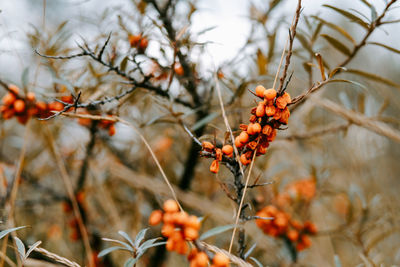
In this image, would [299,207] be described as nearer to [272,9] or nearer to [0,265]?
[272,9]

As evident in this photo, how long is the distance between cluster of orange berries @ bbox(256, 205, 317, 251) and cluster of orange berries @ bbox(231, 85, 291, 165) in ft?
1.40

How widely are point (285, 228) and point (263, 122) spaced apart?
576 millimetres


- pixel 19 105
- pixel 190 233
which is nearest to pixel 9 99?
pixel 19 105

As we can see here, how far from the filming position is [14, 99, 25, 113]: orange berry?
654 mm


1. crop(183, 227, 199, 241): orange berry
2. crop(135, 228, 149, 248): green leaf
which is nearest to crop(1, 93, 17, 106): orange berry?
crop(135, 228, 149, 248): green leaf

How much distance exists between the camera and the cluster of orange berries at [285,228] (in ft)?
2.69

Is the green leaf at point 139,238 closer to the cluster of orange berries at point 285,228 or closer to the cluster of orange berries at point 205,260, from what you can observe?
the cluster of orange berries at point 205,260

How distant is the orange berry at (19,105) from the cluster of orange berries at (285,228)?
2.27 feet

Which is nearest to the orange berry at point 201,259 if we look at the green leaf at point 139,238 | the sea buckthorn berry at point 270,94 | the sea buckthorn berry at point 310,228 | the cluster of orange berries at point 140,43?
the green leaf at point 139,238

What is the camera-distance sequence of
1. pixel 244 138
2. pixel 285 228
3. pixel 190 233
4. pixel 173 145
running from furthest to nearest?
pixel 173 145
pixel 285 228
pixel 244 138
pixel 190 233

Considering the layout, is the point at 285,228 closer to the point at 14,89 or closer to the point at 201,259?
the point at 201,259

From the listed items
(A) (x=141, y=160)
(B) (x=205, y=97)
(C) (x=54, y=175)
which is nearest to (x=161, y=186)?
(A) (x=141, y=160)

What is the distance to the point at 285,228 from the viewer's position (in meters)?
0.86

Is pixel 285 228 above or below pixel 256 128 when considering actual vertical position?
below
